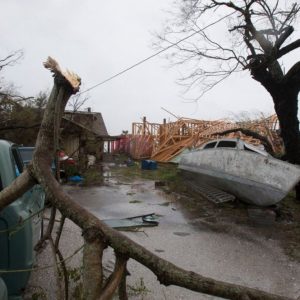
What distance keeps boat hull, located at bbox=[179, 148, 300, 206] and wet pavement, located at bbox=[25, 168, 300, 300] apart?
58.6 inches

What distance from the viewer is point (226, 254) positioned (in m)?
7.95

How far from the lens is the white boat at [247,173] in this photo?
10891mm

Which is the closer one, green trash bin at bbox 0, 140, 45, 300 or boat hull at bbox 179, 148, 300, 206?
green trash bin at bbox 0, 140, 45, 300

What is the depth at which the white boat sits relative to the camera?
35.7 ft

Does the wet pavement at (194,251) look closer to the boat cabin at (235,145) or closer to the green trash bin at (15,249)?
the green trash bin at (15,249)

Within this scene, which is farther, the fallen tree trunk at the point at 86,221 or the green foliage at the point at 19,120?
the green foliage at the point at 19,120

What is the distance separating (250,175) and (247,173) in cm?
16

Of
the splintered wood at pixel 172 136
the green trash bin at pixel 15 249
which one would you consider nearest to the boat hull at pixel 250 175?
the green trash bin at pixel 15 249

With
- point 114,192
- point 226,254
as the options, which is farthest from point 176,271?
point 114,192

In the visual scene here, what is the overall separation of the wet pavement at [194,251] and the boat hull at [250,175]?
4.88 feet

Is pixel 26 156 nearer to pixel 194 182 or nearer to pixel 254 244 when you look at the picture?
pixel 254 244

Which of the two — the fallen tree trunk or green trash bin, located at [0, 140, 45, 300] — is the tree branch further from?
green trash bin, located at [0, 140, 45, 300]

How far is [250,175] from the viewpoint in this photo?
11836mm

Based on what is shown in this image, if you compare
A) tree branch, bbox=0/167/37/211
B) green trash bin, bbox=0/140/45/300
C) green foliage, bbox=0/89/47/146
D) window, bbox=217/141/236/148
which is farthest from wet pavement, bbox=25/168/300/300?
green foliage, bbox=0/89/47/146
